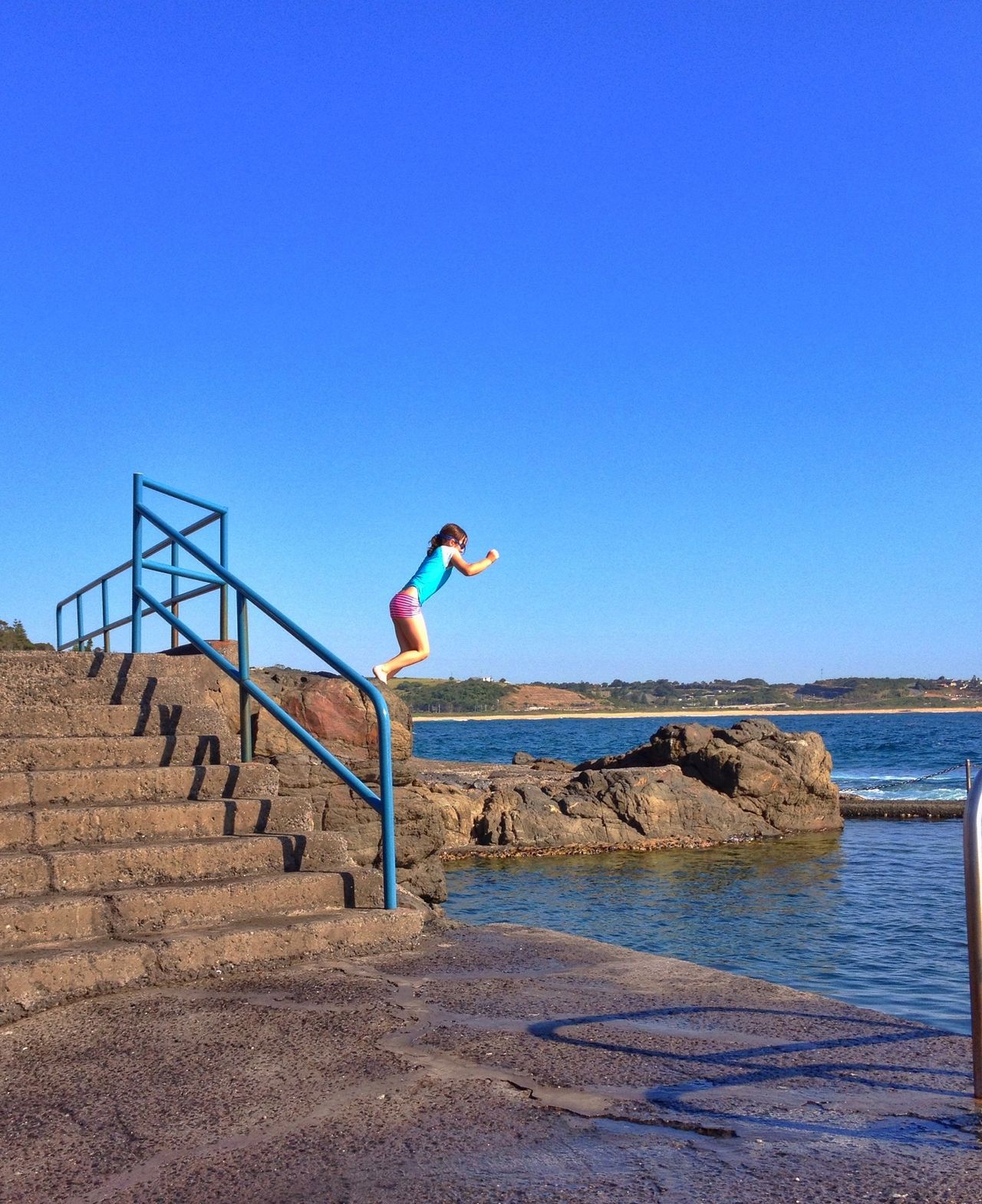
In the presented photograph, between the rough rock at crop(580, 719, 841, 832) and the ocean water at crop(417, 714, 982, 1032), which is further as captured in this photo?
the rough rock at crop(580, 719, 841, 832)

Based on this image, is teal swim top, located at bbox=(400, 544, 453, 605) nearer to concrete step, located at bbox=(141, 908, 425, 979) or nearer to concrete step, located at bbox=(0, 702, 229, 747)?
concrete step, located at bbox=(0, 702, 229, 747)

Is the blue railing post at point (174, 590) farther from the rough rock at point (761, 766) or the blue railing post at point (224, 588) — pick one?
the rough rock at point (761, 766)

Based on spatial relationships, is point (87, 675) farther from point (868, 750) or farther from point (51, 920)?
point (868, 750)

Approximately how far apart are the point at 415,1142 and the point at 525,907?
11.3 m

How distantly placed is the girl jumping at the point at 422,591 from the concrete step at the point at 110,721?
3.45 ft

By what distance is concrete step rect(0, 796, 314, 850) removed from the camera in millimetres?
4918

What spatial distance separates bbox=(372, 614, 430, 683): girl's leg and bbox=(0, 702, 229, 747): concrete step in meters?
0.99

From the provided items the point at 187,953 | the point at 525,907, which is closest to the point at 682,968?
the point at 187,953

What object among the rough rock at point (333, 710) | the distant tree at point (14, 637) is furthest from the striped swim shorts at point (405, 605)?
the distant tree at point (14, 637)

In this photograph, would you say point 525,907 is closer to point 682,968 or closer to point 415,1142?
point 682,968

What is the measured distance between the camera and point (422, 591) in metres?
6.83

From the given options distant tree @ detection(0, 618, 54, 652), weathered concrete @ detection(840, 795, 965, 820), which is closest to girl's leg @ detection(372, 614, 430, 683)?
distant tree @ detection(0, 618, 54, 652)

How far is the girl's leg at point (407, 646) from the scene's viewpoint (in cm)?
673

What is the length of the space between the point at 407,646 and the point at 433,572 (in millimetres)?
478
